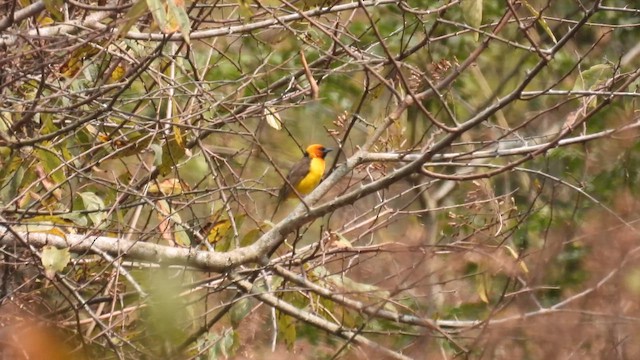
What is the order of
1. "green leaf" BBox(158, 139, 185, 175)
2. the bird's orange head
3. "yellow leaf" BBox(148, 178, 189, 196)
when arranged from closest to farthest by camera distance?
"green leaf" BBox(158, 139, 185, 175) < "yellow leaf" BBox(148, 178, 189, 196) < the bird's orange head

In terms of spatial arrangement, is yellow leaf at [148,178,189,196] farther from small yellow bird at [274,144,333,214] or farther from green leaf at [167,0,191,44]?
small yellow bird at [274,144,333,214]

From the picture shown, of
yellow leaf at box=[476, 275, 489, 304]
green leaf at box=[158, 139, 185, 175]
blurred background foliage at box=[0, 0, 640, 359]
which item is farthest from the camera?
green leaf at box=[158, 139, 185, 175]

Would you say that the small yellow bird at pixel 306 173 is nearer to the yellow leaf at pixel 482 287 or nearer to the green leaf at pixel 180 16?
the yellow leaf at pixel 482 287

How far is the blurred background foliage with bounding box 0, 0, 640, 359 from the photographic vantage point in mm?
2473

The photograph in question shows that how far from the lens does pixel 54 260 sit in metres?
3.80

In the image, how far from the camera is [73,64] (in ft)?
16.8

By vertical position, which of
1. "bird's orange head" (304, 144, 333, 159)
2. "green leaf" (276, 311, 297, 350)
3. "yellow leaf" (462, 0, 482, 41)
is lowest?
"bird's orange head" (304, 144, 333, 159)

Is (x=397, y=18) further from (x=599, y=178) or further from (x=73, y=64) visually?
(x=73, y=64)

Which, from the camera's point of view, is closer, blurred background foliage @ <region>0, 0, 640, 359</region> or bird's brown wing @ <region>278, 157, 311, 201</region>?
blurred background foliage @ <region>0, 0, 640, 359</region>

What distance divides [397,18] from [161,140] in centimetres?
348

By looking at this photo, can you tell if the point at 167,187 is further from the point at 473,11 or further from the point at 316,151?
the point at 316,151

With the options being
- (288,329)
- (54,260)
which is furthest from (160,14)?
(288,329)

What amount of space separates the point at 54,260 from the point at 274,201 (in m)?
3.48

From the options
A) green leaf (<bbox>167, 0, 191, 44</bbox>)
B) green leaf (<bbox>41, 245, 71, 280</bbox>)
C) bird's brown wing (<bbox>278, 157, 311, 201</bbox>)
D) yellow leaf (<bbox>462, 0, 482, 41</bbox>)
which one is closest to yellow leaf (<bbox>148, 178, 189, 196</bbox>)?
green leaf (<bbox>41, 245, 71, 280</bbox>)
